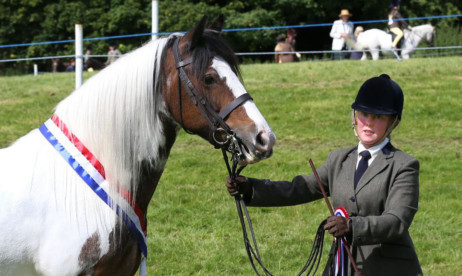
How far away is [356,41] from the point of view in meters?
15.7

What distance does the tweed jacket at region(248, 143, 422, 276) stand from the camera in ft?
9.57

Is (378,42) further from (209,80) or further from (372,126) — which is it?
(209,80)

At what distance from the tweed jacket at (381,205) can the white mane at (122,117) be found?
687mm

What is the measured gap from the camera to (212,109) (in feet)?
10.3

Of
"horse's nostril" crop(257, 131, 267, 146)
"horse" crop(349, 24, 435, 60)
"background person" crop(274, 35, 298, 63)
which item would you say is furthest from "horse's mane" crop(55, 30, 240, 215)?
"background person" crop(274, 35, 298, 63)

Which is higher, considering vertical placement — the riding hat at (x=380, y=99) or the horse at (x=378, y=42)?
the riding hat at (x=380, y=99)

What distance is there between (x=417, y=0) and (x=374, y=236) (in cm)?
2513

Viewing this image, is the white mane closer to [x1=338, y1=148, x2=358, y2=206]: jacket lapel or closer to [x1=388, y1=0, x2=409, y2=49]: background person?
[x1=338, y1=148, x2=358, y2=206]: jacket lapel

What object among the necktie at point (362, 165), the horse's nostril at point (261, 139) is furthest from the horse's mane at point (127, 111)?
the necktie at point (362, 165)

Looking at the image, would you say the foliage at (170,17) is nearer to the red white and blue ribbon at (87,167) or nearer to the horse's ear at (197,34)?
the horse's ear at (197,34)

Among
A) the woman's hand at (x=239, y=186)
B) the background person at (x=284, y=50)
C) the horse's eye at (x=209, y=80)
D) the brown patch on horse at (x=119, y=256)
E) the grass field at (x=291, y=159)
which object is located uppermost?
the horse's eye at (x=209, y=80)

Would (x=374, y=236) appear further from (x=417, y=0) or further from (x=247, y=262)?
(x=417, y=0)

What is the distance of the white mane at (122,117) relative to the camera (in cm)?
313

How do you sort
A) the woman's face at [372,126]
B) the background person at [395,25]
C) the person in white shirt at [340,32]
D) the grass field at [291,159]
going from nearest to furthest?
the woman's face at [372,126]
the grass field at [291,159]
the background person at [395,25]
the person in white shirt at [340,32]
